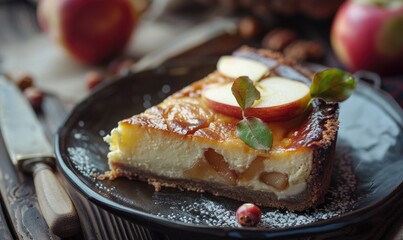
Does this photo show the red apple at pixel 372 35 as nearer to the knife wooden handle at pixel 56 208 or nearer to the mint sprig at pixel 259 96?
the mint sprig at pixel 259 96

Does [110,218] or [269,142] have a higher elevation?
[269,142]

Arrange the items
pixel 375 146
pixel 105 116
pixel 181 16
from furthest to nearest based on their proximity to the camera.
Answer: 1. pixel 181 16
2. pixel 105 116
3. pixel 375 146

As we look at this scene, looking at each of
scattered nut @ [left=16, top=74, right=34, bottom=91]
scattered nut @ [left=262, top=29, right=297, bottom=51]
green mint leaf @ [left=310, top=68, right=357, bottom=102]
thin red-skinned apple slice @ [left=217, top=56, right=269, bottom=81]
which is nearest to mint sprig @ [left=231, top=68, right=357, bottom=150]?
green mint leaf @ [left=310, top=68, right=357, bottom=102]

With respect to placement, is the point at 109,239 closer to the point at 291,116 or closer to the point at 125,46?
the point at 291,116

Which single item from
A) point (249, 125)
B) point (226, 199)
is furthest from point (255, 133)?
point (226, 199)

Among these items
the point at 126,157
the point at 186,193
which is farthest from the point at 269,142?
the point at 126,157

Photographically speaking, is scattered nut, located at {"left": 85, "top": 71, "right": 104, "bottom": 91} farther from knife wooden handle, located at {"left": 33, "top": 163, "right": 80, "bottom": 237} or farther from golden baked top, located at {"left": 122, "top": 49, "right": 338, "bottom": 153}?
knife wooden handle, located at {"left": 33, "top": 163, "right": 80, "bottom": 237}

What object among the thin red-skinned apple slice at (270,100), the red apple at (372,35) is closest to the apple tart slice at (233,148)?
the thin red-skinned apple slice at (270,100)
